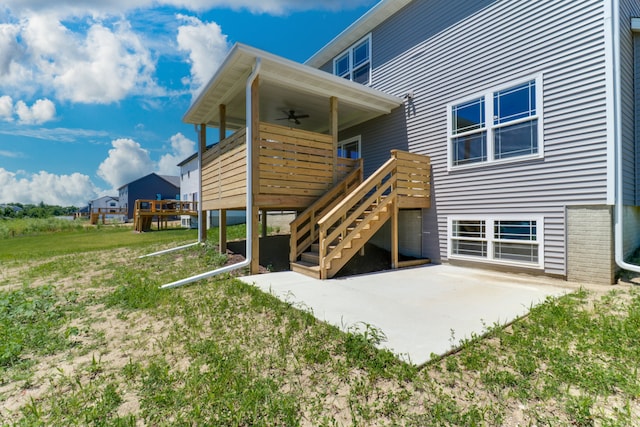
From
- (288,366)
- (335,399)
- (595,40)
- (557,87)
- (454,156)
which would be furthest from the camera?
(454,156)

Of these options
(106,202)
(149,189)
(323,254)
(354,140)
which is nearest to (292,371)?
(323,254)

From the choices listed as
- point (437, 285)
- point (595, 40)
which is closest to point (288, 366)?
point (437, 285)

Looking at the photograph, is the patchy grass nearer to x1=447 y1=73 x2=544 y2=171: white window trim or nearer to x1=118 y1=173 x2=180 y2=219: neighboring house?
x1=447 y1=73 x2=544 y2=171: white window trim

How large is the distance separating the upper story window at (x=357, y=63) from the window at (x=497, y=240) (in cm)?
582

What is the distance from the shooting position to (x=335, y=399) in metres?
2.17

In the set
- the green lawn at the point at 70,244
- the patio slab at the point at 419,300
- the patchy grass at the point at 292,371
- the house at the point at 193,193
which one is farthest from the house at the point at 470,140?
the house at the point at 193,193

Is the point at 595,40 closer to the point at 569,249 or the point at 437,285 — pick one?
the point at 569,249

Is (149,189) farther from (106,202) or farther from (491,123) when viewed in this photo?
(491,123)

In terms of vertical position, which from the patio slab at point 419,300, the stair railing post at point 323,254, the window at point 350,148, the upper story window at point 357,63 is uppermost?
the upper story window at point 357,63

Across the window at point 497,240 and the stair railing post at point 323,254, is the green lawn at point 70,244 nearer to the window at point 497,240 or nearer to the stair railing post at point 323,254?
the stair railing post at point 323,254

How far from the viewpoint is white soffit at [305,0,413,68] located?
331 inches

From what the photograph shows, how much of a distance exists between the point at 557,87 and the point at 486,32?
219 centimetres

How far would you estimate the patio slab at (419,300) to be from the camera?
308 cm

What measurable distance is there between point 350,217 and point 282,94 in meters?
3.81
